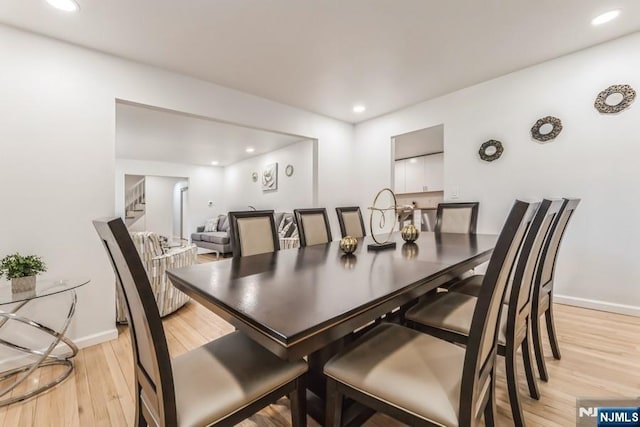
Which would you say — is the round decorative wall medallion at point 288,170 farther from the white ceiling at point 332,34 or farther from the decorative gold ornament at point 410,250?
the decorative gold ornament at point 410,250

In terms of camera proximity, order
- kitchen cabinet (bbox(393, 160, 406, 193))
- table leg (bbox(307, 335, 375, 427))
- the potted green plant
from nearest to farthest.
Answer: table leg (bbox(307, 335, 375, 427)), the potted green plant, kitchen cabinet (bbox(393, 160, 406, 193))

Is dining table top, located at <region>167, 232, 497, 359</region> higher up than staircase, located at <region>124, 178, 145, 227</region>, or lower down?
lower down

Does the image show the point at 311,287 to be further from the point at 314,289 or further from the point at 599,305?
the point at 599,305

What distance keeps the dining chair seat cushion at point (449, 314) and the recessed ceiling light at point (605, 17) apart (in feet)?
8.01

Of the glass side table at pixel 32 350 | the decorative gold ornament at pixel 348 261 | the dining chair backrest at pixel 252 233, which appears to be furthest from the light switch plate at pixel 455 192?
the glass side table at pixel 32 350

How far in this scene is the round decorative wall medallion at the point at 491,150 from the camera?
123 inches

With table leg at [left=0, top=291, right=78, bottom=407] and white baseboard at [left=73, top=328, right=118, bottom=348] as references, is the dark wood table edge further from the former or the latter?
white baseboard at [left=73, top=328, right=118, bottom=348]

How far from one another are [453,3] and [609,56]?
177 centimetres

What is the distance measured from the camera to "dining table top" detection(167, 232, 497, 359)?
2.40ft

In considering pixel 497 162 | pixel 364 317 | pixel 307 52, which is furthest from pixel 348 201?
pixel 364 317

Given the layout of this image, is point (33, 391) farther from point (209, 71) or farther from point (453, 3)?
point (453, 3)

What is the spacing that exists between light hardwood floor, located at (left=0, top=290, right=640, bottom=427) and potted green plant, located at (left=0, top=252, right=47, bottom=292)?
0.63m

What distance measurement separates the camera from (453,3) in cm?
192

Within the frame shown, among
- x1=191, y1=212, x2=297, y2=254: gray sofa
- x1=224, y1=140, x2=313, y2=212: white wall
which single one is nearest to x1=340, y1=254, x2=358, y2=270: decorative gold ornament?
x1=224, y1=140, x2=313, y2=212: white wall
